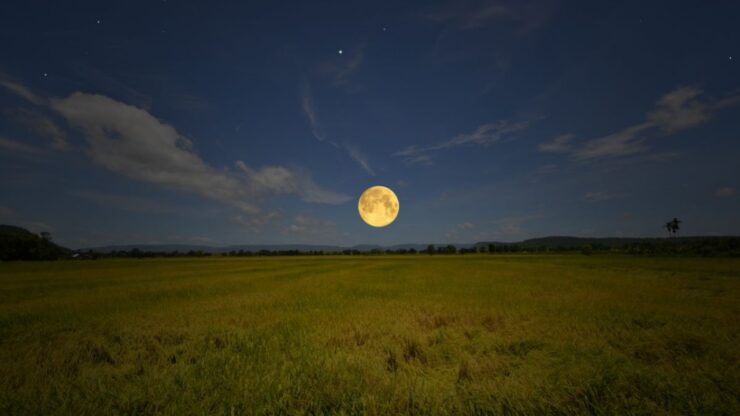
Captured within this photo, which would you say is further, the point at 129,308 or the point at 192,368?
the point at 129,308

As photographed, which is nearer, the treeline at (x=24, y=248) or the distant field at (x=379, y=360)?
the distant field at (x=379, y=360)

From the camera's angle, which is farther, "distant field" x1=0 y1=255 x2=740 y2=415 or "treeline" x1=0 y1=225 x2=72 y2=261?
"treeline" x1=0 y1=225 x2=72 y2=261

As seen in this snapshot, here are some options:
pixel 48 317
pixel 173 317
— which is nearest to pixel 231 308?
pixel 173 317

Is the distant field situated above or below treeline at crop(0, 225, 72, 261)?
below

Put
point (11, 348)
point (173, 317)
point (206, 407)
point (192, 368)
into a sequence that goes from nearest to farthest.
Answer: point (206, 407) → point (192, 368) → point (11, 348) → point (173, 317)

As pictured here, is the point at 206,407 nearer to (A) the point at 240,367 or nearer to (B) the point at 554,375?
(A) the point at 240,367

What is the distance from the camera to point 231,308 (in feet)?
42.3

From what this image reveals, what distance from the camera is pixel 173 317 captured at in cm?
1090

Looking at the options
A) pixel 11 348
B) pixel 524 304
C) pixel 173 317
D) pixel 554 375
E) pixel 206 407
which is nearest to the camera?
pixel 206 407

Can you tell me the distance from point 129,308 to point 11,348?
5703 mm

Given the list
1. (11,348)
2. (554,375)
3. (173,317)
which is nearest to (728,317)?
(554,375)

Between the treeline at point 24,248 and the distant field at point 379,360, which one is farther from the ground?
the treeline at point 24,248

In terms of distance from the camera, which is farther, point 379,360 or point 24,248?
point 24,248

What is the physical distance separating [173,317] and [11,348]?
3882 millimetres
